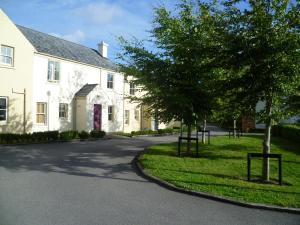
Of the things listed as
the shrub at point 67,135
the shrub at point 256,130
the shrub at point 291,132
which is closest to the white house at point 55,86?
the shrub at point 67,135

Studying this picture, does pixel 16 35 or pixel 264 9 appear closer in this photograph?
pixel 264 9

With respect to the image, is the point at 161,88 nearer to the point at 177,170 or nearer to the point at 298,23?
the point at 177,170

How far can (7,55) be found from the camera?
20188 millimetres

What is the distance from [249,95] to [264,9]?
259 cm

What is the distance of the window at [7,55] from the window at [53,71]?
122 inches

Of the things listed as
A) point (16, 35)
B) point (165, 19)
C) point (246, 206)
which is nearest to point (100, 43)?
point (16, 35)

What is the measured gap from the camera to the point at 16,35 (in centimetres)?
2058

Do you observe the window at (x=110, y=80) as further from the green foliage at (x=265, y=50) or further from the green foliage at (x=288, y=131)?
the green foliage at (x=265, y=50)

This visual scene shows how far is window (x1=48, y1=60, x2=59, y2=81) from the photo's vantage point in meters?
23.2

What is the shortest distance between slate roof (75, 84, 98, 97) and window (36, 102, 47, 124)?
10.3ft

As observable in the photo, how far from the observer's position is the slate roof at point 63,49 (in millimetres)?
23536

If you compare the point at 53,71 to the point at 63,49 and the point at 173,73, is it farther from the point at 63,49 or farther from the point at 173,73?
the point at 173,73

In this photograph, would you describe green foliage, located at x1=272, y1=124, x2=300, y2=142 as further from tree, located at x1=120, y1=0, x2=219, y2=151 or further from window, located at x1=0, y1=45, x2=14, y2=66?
window, located at x1=0, y1=45, x2=14, y2=66

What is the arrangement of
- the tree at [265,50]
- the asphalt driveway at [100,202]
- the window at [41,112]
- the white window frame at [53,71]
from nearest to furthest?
1. the asphalt driveway at [100,202]
2. the tree at [265,50]
3. the window at [41,112]
4. the white window frame at [53,71]
